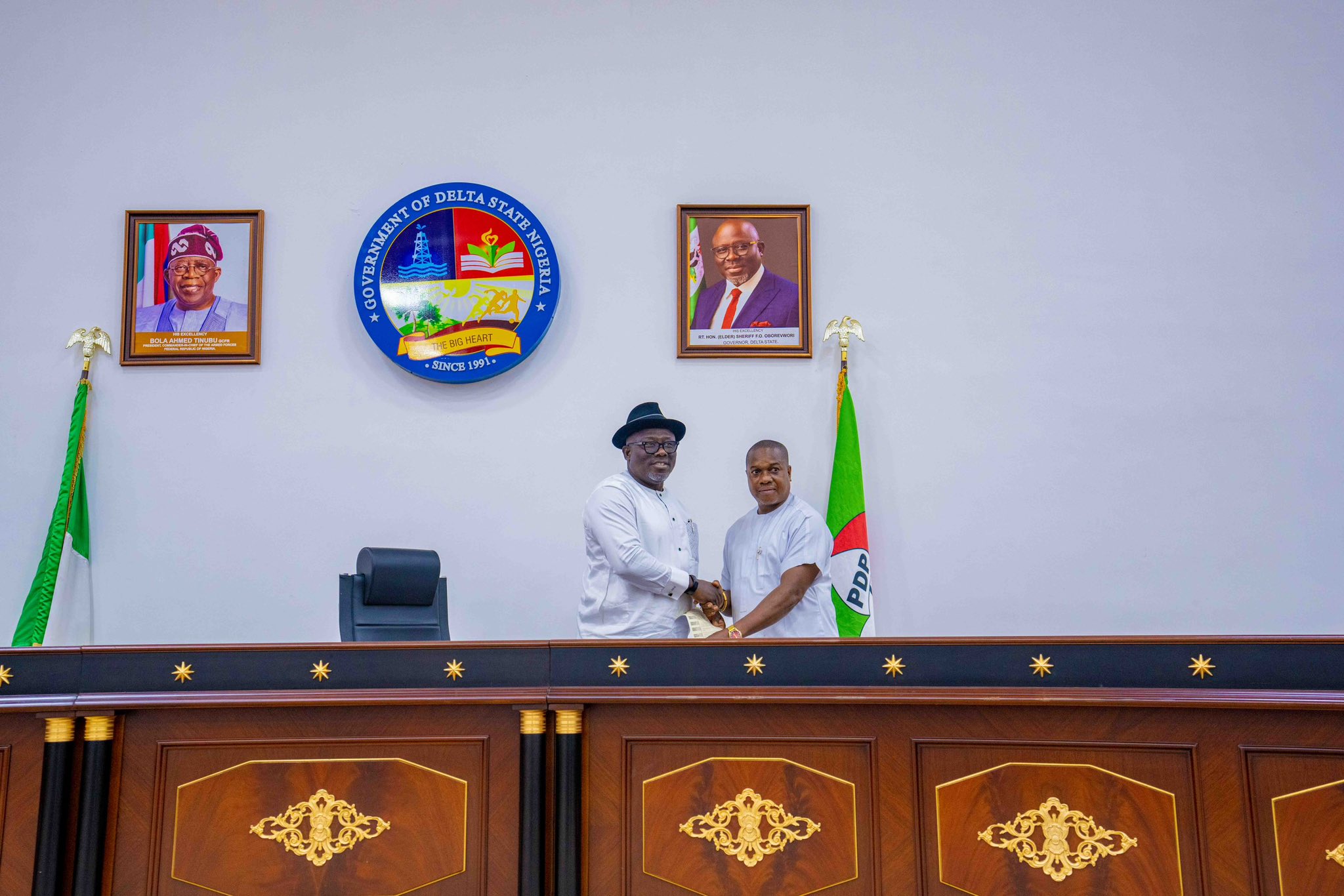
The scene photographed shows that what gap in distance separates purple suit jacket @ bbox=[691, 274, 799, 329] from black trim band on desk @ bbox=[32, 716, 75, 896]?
2.74m

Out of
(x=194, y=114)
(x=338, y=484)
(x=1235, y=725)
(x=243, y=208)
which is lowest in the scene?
(x=1235, y=725)

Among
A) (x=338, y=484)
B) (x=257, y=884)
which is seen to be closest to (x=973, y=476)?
(x=338, y=484)

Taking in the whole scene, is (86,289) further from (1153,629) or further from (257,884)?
(1153,629)

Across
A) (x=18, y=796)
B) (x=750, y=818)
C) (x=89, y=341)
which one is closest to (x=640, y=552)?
(x=750, y=818)

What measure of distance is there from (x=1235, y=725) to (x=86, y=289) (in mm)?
4360

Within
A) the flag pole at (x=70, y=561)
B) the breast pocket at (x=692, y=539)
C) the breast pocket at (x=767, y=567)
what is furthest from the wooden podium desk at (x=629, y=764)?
the flag pole at (x=70, y=561)

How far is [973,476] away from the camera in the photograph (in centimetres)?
431

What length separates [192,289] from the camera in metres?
4.43

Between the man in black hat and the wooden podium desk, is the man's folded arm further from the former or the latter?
the wooden podium desk

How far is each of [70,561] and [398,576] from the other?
6.40 feet

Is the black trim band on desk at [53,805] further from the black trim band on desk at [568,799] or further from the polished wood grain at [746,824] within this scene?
the polished wood grain at [746,824]

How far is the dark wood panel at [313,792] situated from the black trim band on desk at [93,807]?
30 millimetres

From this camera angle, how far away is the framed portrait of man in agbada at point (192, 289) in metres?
4.39

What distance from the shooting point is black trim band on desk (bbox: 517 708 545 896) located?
2.26 metres
